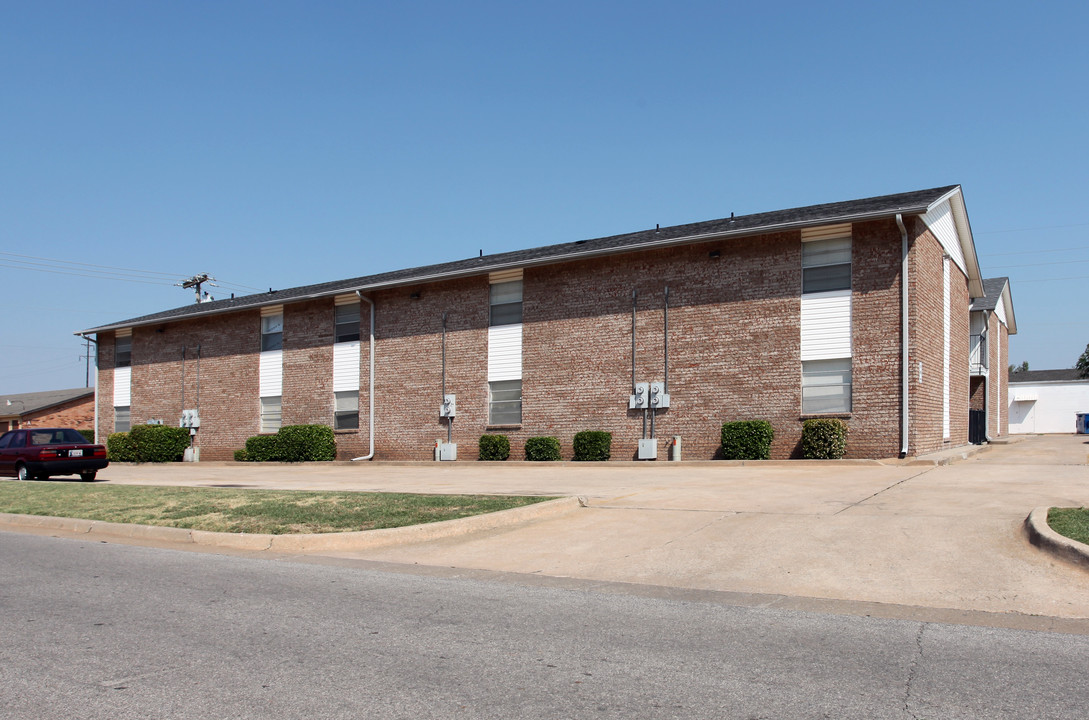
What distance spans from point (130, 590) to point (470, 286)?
65.9ft

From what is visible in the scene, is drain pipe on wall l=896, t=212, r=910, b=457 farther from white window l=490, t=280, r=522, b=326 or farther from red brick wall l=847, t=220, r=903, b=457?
white window l=490, t=280, r=522, b=326

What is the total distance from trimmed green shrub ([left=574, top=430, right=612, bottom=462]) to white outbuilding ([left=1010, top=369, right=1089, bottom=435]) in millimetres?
42143

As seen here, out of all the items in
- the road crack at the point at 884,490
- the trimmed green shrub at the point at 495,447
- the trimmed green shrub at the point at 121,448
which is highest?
the road crack at the point at 884,490

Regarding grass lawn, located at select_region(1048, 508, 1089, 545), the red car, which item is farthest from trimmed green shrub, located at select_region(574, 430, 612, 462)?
grass lawn, located at select_region(1048, 508, 1089, 545)

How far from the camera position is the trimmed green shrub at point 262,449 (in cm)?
3006

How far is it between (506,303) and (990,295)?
78.2 feet

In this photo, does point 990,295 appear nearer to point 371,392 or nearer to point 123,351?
point 371,392

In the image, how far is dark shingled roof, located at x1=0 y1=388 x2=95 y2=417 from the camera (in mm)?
50259

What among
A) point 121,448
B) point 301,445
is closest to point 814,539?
point 301,445

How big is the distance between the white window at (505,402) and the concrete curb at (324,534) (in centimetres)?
1328

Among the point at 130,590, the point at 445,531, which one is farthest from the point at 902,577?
the point at 130,590

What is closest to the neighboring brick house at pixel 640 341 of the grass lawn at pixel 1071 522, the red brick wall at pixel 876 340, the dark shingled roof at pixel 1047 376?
the red brick wall at pixel 876 340

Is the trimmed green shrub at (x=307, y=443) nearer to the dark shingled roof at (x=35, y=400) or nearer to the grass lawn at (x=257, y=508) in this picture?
the grass lawn at (x=257, y=508)

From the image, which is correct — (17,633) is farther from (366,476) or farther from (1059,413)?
(1059,413)
